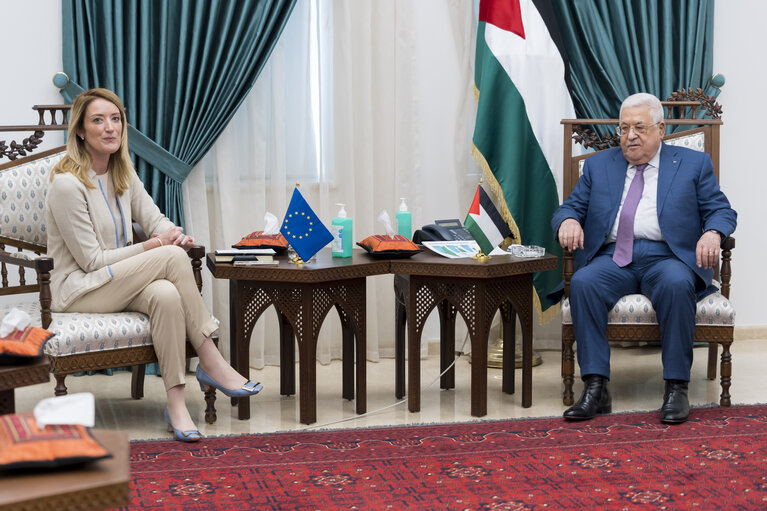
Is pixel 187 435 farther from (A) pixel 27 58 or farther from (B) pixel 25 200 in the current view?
(A) pixel 27 58

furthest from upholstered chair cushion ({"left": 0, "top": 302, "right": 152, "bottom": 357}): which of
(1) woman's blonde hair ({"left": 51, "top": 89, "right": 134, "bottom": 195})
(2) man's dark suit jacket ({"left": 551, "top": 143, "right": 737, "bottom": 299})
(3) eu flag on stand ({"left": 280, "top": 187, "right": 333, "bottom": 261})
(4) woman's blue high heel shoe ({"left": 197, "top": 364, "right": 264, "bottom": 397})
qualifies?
(2) man's dark suit jacket ({"left": 551, "top": 143, "right": 737, "bottom": 299})

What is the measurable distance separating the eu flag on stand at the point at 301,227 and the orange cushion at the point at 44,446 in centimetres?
168

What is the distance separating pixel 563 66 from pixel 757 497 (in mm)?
2333

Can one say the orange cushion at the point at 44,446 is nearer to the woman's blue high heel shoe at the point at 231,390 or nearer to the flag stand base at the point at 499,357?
the woman's blue high heel shoe at the point at 231,390

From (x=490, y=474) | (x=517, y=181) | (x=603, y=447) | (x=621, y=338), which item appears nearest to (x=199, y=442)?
(x=490, y=474)

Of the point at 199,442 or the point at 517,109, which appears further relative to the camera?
the point at 517,109

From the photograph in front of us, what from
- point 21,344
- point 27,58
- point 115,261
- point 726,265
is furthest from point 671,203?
point 27,58

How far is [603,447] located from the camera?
3025mm

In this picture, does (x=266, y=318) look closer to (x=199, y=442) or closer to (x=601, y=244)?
(x=199, y=442)

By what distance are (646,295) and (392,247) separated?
0.99 metres

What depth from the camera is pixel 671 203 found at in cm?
354

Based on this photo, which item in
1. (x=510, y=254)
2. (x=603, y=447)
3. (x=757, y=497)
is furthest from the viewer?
(x=510, y=254)

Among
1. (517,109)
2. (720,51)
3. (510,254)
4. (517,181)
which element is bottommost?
(510,254)

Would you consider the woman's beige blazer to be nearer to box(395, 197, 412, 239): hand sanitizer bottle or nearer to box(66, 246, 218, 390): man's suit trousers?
box(66, 246, 218, 390): man's suit trousers
